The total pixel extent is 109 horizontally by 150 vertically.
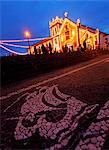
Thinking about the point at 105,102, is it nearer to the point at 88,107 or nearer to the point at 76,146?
the point at 88,107

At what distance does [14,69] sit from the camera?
28.7 ft

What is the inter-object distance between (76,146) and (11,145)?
103cm

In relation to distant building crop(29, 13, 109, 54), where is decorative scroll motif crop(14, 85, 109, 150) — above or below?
below

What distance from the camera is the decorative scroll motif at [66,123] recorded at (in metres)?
2.30

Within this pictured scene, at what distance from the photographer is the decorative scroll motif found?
2.30m

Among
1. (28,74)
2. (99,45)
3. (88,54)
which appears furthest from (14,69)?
(99,45)

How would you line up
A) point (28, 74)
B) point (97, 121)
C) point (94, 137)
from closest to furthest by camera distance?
1. point (94, 137)
2. point (97, 121)
3. point (28, 74)

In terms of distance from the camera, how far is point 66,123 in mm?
2830

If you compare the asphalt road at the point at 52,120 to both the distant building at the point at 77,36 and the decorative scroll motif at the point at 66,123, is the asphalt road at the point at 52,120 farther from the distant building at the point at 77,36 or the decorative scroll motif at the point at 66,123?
the distant building at the point at 77,36

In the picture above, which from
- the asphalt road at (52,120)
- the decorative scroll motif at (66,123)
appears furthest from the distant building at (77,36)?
the decorative scroll motif at (66,123)

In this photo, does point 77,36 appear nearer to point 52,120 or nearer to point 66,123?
point 52,120

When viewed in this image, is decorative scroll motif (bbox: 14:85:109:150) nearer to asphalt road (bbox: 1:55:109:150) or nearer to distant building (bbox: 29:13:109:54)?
asphalt road (bbox: 1:55:109:150)

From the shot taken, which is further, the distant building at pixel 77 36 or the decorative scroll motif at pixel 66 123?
the distant building at pixel 77 36

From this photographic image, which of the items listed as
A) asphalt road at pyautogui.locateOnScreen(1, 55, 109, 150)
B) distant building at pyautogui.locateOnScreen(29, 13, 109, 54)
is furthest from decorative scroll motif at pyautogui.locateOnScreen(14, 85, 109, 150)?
distant building at pyautogui.locateOnScreen(29, 13, 109, 54)
